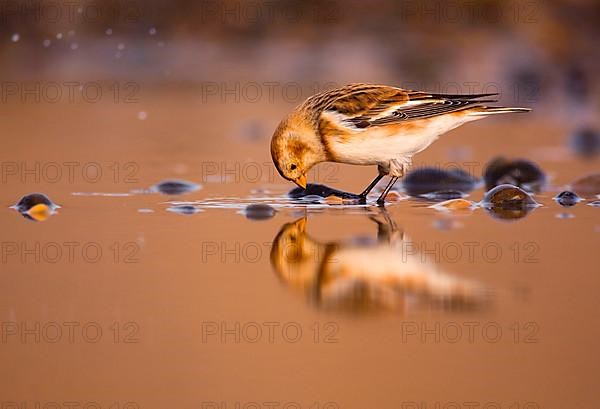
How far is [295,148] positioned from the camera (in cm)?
734

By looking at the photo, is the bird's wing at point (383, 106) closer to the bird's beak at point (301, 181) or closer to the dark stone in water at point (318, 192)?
the bird's beak at point (301, 181)

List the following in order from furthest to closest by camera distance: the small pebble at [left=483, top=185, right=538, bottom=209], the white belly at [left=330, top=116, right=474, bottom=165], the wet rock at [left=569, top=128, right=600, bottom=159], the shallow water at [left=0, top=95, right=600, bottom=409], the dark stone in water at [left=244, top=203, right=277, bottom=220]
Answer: the wet rock at [left=569, top=128, right=600, bottom=159] < the white belly at [left=330, top=116, right=474, bottom=165] < the small pebble at [left=483, top=185, right=538, bottom=209] < the dark stone in water at [left=244, top=203, right=277, bottom=220] < the shallow water at [left=0, top=95, right=600, bottom=409]

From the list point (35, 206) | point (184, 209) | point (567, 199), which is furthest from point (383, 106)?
point (35, 206)

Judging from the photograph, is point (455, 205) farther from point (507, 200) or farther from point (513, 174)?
point (513, 174)

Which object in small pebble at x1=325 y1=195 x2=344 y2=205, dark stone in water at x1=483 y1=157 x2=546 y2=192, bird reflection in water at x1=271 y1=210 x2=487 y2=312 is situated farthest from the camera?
dark stone in water at x1=483 y1=157 x2=546 y2=192

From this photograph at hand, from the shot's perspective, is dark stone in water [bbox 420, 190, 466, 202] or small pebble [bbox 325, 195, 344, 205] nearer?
small pebble [bbox 325, 195, 344, 205]

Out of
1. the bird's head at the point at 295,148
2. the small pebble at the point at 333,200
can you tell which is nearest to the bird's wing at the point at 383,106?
the bird's head at the point at 295,148

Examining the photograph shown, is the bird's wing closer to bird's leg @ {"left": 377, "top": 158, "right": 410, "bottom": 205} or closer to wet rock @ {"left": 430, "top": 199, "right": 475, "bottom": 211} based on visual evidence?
bird's leg @ {"left": 377, "top": 158, "right": 410, "bottom": 205}

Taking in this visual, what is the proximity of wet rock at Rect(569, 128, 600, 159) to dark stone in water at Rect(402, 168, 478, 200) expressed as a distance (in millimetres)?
1932

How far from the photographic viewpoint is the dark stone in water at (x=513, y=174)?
8320 mm

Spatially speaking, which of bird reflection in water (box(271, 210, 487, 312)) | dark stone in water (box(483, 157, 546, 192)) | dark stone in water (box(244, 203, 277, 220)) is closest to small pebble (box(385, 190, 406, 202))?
dark stone in water (box(483, 157, 546, 192))

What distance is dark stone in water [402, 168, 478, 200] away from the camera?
8141 mm

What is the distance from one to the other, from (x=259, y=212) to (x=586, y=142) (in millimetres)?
4516

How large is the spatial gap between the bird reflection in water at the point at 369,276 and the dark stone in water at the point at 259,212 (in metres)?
0.68
